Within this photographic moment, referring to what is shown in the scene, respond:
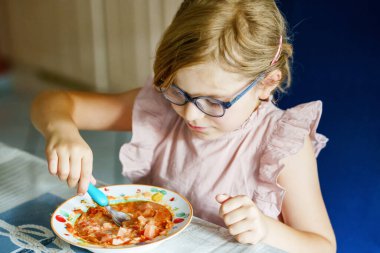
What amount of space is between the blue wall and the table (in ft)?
1.25

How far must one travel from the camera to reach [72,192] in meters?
1.09

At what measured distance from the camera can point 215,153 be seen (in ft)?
4.04

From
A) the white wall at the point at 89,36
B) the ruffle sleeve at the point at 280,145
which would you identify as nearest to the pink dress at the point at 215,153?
the ruffle sleeve at the point at 280,145

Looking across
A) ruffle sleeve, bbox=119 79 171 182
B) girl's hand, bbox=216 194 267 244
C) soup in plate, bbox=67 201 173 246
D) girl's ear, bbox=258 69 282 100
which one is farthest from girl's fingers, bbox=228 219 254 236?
ruffle sleeve, bbox=119 79 171 182

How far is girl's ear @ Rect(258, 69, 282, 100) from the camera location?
43.9 inches

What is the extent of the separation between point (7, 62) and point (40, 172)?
3238mm

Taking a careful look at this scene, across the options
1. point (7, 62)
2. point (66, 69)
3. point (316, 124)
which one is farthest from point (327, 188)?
point (7, 62)

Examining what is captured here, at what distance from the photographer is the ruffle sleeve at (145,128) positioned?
129 cm

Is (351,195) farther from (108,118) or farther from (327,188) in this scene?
(108,118)

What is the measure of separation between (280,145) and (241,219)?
0.29 meters

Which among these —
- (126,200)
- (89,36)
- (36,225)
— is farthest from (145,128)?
(89,36)

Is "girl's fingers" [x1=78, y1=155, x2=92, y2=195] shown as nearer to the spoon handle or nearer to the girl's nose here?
the spoon handle

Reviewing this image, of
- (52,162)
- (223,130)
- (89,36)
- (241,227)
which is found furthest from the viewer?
(89,36)

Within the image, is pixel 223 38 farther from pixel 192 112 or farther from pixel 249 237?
pixel 249 237
